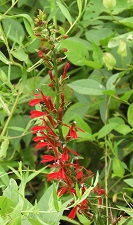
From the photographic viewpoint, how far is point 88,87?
1383 mm

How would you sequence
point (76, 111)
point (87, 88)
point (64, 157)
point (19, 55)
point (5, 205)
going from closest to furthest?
point (5, 205) < point (64, 157) < point (19, 55) < point (87, 88) < point (76, 111)

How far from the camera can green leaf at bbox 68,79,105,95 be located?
1.37 meters

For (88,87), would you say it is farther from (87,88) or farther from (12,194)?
(12,194)

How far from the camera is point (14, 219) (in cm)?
84

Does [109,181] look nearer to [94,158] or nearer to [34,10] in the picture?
[94,158]

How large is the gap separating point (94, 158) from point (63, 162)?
72 cm

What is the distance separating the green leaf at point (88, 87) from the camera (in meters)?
1.37

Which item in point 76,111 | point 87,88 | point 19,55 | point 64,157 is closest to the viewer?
point 64,157

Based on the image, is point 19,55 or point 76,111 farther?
point 76,111

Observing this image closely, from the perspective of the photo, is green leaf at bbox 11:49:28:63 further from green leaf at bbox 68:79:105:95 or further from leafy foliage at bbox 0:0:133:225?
green leaf at bbox 68:79:105:95

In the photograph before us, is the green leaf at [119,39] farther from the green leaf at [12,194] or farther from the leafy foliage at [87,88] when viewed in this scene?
the green leaf at [12,194]

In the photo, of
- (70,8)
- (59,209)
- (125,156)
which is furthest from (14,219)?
(70,8)

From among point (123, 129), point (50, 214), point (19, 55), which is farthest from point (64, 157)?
point (123, 129)

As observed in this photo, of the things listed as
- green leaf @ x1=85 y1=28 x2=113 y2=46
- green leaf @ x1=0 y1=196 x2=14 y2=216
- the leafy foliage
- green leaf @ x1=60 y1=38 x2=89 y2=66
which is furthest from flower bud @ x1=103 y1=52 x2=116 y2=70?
green leaf @ x1=0 y1=196 x2=14 y2=216
